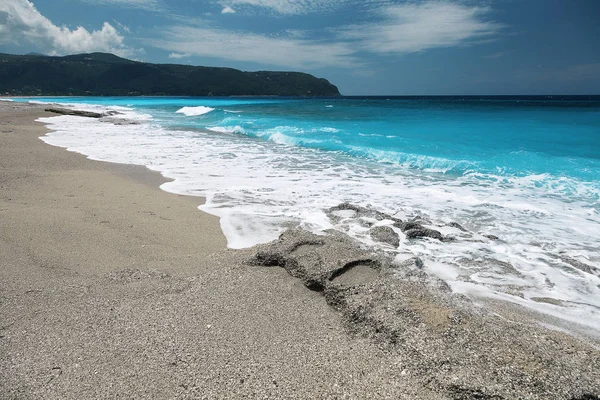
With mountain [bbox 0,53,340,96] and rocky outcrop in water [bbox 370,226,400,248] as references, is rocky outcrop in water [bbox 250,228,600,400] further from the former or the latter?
mountain [bbox 0,53,340,96]

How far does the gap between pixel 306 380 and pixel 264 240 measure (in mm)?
2330

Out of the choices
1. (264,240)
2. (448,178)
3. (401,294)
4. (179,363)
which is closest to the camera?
(179,363)

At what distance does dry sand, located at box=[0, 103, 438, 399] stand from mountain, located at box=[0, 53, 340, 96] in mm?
103359

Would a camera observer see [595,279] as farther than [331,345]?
Yes

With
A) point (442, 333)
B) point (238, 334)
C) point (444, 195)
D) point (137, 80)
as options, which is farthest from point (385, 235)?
point (137, 80)

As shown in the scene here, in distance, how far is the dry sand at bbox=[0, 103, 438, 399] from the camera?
2029 mm

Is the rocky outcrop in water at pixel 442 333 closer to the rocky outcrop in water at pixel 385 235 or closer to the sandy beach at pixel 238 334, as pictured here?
the sandy beach at pixel 238 334

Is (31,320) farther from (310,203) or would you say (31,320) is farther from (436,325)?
(310,203)

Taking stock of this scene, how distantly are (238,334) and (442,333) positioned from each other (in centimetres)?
135

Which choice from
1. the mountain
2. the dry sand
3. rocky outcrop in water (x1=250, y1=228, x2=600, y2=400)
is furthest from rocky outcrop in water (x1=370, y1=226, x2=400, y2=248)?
the mountain

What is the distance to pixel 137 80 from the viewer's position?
11088 centimetres

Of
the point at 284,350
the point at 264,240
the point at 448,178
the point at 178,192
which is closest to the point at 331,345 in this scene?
the point at 284,350

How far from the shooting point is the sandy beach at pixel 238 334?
2.02 meters

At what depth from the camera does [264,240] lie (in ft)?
14.1
